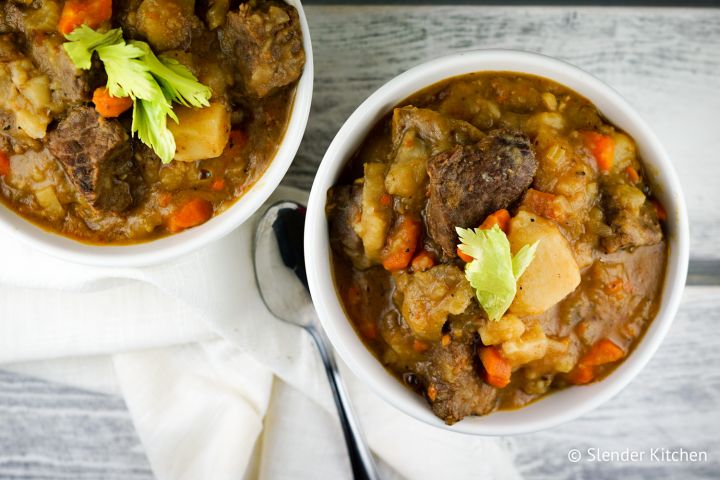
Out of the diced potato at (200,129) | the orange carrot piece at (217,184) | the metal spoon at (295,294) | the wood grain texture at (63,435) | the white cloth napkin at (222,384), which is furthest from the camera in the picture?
the wood grain texture at (63,435)

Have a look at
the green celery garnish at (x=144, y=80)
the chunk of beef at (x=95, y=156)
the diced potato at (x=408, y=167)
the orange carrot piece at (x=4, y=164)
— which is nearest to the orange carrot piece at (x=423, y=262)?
the diced potato at (x=408, y=167)

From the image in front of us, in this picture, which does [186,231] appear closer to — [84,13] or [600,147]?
[84,13]

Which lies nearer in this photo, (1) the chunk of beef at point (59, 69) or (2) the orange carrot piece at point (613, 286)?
(1) the chunk of beef at point (59, 69)

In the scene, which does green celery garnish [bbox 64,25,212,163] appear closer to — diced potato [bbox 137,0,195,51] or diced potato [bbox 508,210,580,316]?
diced potato [bbox 137,0,195,51]

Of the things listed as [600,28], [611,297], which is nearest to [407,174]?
[611,297]

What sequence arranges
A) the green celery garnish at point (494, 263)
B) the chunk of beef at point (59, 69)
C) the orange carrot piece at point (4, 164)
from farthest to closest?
1. the orange carrot piece at point (4, 164)
2. the chunk of beef at point (59, 69)
3. the green celery garnish at point (494, 263)

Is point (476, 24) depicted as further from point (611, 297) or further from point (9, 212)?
point (9, 212)

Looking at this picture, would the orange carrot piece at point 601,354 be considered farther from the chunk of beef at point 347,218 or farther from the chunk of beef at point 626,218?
the chunk of beef at point 347,218

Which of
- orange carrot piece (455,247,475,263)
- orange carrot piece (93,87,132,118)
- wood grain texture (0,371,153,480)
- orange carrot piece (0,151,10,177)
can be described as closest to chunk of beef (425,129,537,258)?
orange carrot piece (455,247,475,263)
